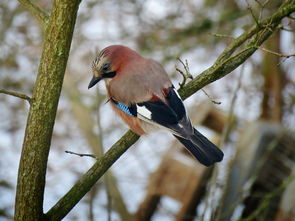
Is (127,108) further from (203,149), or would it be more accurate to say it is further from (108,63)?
(203,149)

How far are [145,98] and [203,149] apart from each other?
0.56 m

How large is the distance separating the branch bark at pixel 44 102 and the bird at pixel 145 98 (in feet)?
2.68

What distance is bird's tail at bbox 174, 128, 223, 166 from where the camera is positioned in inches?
124

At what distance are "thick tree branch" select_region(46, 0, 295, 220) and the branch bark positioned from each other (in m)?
0.14

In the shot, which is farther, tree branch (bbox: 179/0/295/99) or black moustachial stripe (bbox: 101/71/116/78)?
black moustachial stripe (bbox: 101/71/116/78)

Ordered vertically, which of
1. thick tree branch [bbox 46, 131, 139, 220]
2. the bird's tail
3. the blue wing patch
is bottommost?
thick tree branch [bbox 46, 131, 139, 220]

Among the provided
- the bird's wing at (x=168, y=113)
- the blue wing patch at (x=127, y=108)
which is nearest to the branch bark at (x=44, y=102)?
the bird's wing at (x=168, y=113)

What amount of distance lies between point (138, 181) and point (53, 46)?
4.00 meters

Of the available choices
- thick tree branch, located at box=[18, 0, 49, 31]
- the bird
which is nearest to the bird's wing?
the bird

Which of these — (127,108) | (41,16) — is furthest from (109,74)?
(41,16)

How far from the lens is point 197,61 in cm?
683

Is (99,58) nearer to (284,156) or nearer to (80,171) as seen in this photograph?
(284,156)

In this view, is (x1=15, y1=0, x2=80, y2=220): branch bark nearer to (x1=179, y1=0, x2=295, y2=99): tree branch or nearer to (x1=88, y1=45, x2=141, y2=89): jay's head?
(x1=179, y1=0, x2=295, y2=99): tree branch

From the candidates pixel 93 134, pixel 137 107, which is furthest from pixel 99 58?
pixel 93 134
